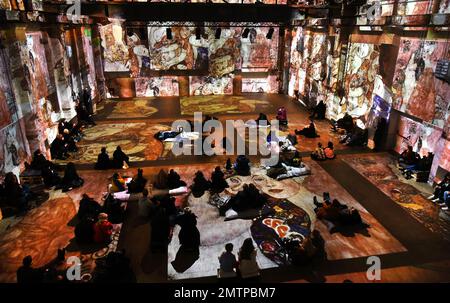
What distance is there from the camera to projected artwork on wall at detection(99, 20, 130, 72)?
26125 millimetres

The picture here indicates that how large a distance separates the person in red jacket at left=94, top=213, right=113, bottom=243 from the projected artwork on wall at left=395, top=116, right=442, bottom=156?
12.7m

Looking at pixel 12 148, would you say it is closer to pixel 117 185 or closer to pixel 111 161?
pixel 111 161

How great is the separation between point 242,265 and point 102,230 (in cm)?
436

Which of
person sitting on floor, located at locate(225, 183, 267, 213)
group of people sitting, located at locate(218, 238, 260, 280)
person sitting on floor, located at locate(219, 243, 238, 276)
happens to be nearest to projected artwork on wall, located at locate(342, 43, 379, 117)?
person sitting on floor, located at locate(225, 183, 267, 213)

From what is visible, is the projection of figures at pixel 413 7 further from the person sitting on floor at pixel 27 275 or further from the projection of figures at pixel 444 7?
the person sitting on floor at pixel 27 275

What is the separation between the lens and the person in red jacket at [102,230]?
30.8 feet

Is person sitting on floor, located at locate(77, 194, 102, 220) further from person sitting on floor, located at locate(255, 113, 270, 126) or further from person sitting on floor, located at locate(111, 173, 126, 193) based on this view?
person sitting on floor, located at locate(255, 113, 270, 126)

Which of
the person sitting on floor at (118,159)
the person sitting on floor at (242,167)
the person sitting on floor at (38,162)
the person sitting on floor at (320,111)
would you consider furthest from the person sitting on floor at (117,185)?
the person sitting on floor at (320,111)

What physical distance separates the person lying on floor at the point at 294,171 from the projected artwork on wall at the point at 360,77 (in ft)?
19.5

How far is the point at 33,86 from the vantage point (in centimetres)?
1427

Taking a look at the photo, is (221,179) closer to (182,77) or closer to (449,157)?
(449,157)

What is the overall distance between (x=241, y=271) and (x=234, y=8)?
533 inches

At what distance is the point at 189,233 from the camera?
904cm

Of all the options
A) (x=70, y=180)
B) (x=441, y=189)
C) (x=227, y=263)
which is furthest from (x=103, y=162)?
(x=441, y=189)
